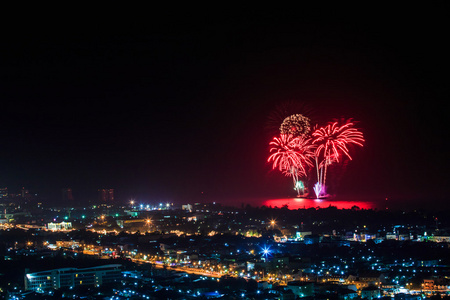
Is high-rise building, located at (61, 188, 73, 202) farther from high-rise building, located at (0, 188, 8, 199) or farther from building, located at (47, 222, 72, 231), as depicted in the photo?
building, located at (47, 222, 72, 231)

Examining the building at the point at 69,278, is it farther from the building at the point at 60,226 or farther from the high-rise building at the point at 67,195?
the high-rise building at the point at 67,195

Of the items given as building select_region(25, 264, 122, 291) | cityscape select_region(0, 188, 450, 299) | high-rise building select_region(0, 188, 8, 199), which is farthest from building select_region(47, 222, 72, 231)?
high-rise building select_region(0, 188, 8, 199)

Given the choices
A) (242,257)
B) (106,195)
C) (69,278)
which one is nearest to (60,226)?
(242,257)

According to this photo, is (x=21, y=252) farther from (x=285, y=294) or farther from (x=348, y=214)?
(x=348, y=214)

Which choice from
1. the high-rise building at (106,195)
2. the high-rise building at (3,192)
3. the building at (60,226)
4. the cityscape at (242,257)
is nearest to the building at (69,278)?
the cityscape at (242,257)

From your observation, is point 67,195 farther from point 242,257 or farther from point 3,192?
point 242,257

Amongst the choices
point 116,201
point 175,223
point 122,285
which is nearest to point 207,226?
point 175,223

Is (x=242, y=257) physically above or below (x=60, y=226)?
below

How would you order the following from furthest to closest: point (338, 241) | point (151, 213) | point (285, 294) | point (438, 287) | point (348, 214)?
1. point (151, 213)
2. point (348, 214)
3. point (338, 241)
4. point (438, 287)
5. point (285, 294)
